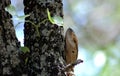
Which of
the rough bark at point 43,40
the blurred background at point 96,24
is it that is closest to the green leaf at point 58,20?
the rough bark at point 43,40

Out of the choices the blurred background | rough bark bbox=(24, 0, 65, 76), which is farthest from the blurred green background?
rough bark bbox=(24, 0, 65, 76)

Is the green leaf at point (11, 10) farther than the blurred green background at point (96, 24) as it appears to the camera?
No

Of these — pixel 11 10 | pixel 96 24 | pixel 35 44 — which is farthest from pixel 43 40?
pixel 96 24

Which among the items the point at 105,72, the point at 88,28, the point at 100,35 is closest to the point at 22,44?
the point at 105,72

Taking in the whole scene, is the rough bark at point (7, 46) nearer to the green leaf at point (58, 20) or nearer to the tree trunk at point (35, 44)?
the tree trunk at point (35, 44)

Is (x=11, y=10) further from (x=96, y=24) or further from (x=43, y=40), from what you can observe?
(x=96, y=24)
